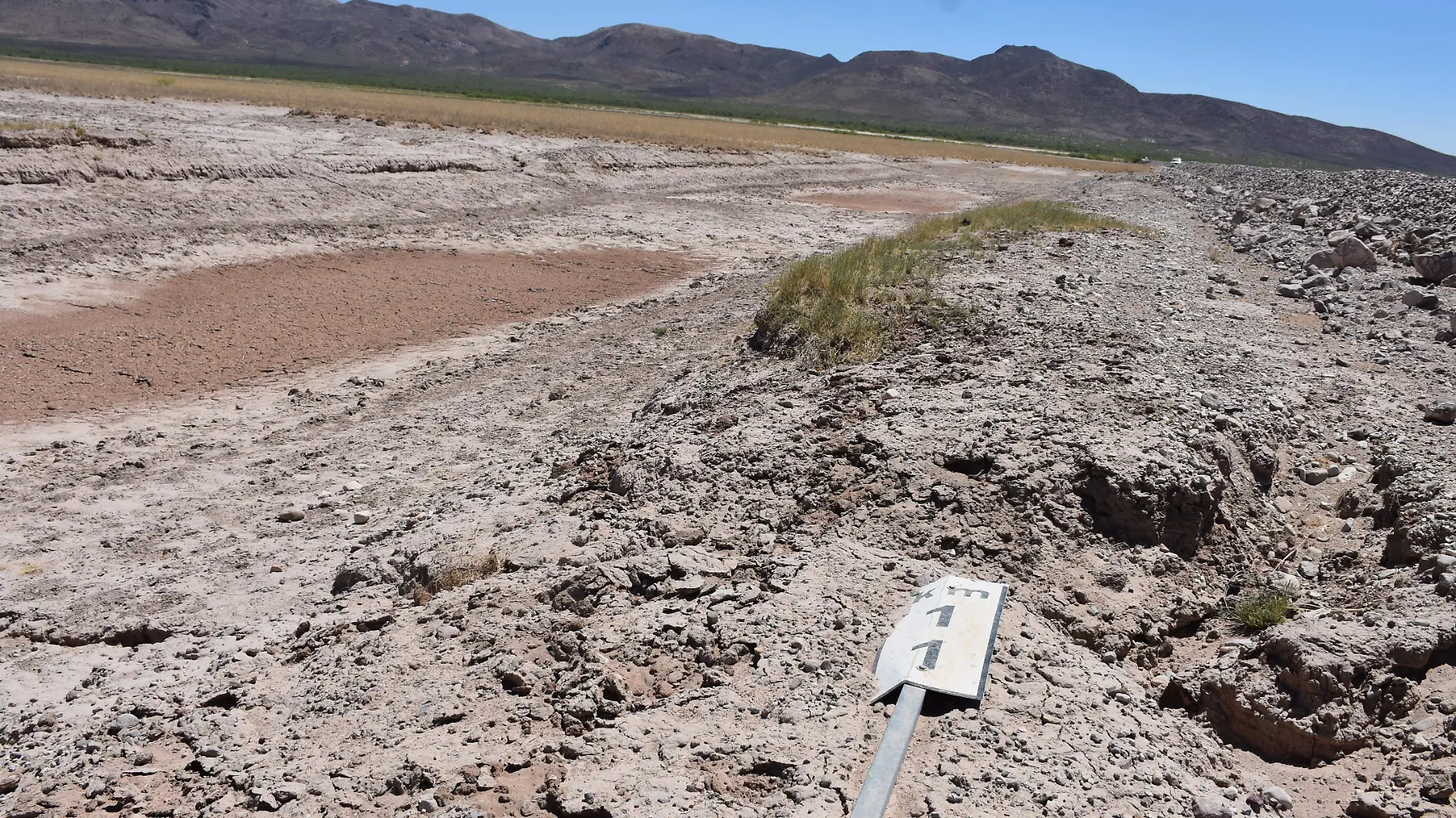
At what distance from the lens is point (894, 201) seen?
104 ft

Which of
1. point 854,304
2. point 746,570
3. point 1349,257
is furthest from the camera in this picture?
point 1349,257

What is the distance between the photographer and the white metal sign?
378cm

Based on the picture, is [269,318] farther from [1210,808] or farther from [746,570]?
[1210,808]

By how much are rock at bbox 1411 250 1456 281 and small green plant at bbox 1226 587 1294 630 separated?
33.4 ft

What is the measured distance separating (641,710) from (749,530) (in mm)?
1538

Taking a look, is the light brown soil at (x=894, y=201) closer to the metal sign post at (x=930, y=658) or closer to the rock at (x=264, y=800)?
the metal sign post at (x=930, y=658)

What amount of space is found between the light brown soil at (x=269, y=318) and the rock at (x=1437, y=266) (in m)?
10.3

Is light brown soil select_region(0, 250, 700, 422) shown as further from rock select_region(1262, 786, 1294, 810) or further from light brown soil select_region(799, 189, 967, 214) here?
light brown soil select_region(799, 189, 967, 214)

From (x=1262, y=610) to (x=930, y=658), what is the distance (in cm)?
170

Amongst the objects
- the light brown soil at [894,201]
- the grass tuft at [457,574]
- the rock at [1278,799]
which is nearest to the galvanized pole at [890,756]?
the rock at [1278,799]

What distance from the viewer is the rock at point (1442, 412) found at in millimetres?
6648


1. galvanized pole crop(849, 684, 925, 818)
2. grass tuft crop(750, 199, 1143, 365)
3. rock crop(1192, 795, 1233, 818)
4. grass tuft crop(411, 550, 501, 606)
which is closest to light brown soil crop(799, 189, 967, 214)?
grass tuft crop(750, 199, 1143, 365)

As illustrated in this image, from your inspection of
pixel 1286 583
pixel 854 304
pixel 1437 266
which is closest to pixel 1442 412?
pixel 1286 583

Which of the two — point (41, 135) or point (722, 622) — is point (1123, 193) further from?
point (722, 622)
